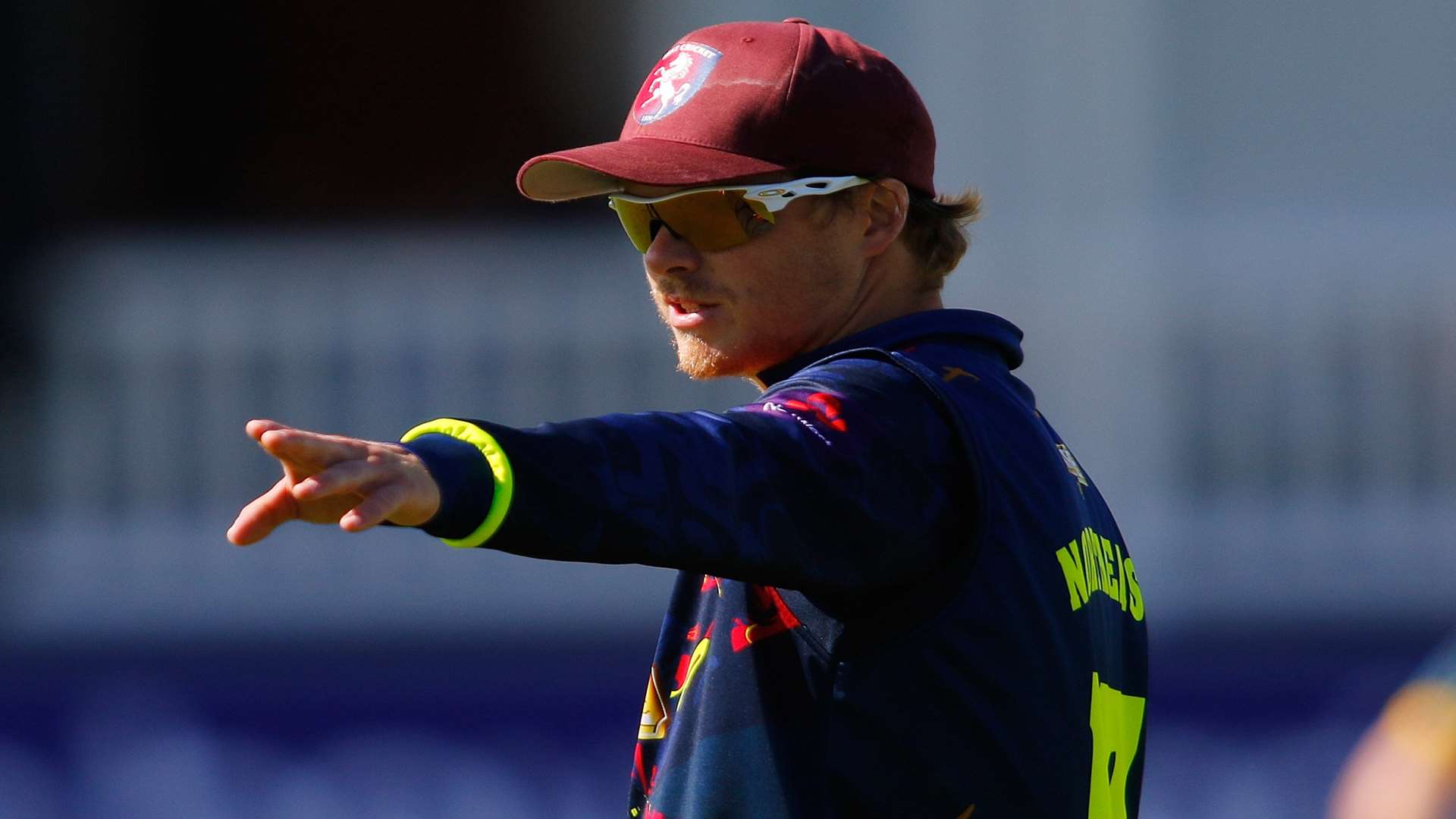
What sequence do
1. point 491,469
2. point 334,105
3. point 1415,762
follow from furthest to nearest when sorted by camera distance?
1. point 334,105
2. point 1415,762
3. point 491,469

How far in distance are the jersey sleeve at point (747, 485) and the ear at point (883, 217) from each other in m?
0.41

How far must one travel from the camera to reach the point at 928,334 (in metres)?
2.32

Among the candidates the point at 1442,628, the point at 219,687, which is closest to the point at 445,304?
the point at 219,687

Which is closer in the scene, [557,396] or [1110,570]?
[1110,570]

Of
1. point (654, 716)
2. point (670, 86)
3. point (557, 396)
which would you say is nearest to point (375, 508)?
point (654, 716)

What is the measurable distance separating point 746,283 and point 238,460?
18.0ft

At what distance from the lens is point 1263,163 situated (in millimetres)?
7766

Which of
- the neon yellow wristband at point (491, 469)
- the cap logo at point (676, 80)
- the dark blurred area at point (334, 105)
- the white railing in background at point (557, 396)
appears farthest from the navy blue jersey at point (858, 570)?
the dark blurred area at point (334, 105)

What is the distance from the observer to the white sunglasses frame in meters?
2.36

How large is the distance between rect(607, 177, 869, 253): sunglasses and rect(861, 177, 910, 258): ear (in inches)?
2.0

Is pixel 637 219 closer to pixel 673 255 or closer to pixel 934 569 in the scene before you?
pixel 673 255

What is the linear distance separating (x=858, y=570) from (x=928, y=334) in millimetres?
435

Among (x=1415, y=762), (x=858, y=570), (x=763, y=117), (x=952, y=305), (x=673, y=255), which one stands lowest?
(x=952, y=305)

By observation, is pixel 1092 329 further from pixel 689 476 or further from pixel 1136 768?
pixel 689 476
